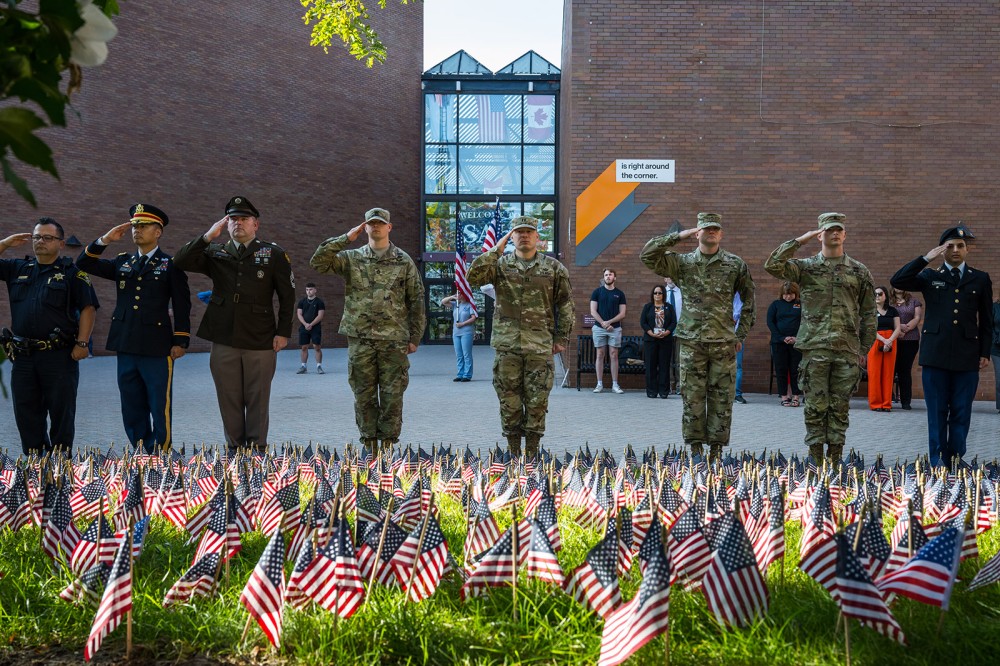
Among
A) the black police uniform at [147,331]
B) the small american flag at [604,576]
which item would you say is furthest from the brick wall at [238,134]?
the small american flag at [604,576]

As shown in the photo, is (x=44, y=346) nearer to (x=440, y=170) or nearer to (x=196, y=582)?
(x=196, y=582)

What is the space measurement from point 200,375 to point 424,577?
615 inches

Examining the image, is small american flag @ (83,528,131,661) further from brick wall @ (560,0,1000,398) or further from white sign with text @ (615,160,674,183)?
white sign with text @ (615,160,674,183)

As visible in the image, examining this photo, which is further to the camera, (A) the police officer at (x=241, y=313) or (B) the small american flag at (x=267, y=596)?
(A) the police officer at (x=241, y=313)

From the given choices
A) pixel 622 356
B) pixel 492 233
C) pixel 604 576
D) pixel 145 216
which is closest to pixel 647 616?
pixel 604 576

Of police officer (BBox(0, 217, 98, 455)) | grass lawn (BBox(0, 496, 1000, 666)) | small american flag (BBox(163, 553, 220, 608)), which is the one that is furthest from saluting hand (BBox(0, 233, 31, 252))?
small american flag (BBox(163, 553, 220, 608))

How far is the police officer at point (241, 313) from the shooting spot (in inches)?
265

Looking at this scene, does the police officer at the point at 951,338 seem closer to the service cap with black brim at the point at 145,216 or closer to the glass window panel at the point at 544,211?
the service cap with black brim at the point at 145,216

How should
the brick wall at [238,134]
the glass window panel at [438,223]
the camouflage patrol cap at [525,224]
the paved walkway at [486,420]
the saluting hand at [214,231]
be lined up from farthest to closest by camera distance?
the glass window panel at [438,223] < the brick wall at [238,134] < the paved walkway at [486,420] < the camouflage patrol cap at [525,224] < the saluting hand at [214,231]

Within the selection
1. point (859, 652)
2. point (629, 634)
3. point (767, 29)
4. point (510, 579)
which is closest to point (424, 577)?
point (510, 579)

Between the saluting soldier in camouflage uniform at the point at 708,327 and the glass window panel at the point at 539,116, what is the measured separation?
25949 millimetres

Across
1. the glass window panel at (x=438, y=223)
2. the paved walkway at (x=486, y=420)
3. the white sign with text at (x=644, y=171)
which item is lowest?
the paved walkway at (x=486, y=420)

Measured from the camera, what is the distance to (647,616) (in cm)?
246

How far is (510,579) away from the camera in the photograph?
304cm
